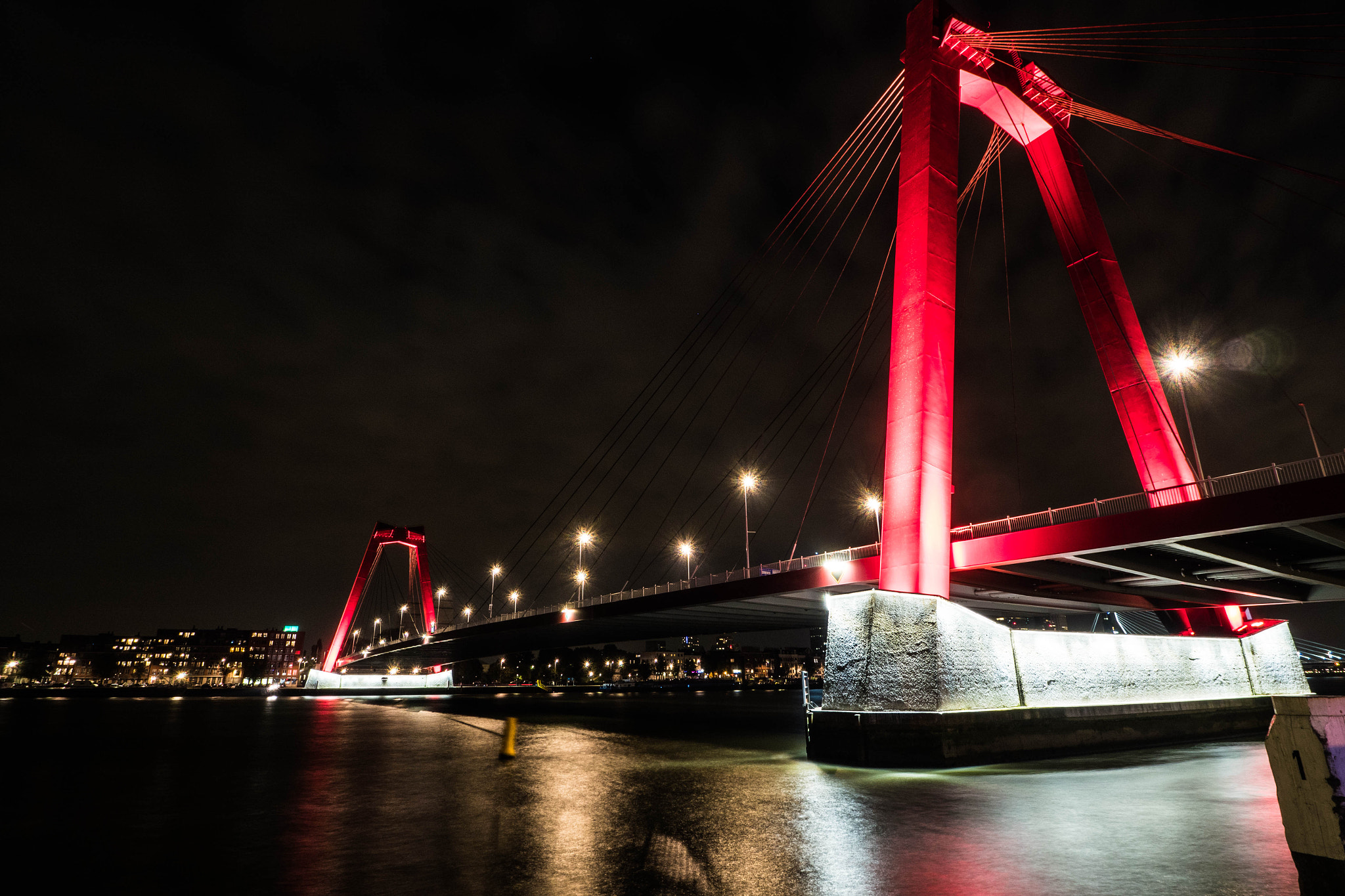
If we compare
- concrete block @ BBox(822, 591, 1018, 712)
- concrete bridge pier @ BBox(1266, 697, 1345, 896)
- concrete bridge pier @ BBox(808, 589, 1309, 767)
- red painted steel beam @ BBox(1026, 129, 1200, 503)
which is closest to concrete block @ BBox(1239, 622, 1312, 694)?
concrete bridge pier @ BBox(808, 589, 1309, 767)

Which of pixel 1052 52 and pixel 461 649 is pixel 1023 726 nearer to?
pixel 1052 52

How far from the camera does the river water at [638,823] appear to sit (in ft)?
24.0

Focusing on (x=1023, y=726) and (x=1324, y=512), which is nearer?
(x=1324, y=512)

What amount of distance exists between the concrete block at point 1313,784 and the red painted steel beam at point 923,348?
A: 13.1 m

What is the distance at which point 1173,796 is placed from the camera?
39.2 ft

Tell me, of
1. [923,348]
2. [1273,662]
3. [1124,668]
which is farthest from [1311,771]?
[1273,662]

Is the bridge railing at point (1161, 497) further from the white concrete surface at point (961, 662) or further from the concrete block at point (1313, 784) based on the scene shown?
the concrete block at point (1313, 784)

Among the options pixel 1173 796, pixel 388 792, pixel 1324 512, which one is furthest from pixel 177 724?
pixel 1324 512

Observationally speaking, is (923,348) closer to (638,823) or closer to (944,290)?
(944,290)

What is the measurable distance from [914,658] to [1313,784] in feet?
41.0

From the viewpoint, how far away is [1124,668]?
22719 mm

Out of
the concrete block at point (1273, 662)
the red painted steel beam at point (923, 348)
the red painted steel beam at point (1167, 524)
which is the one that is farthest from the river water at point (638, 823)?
the concrete block at point (1273, 662)

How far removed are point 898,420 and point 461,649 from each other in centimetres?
6872

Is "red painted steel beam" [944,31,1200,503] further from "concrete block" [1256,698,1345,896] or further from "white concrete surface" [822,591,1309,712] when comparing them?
"concrete block" [1256,698,1345,896]
